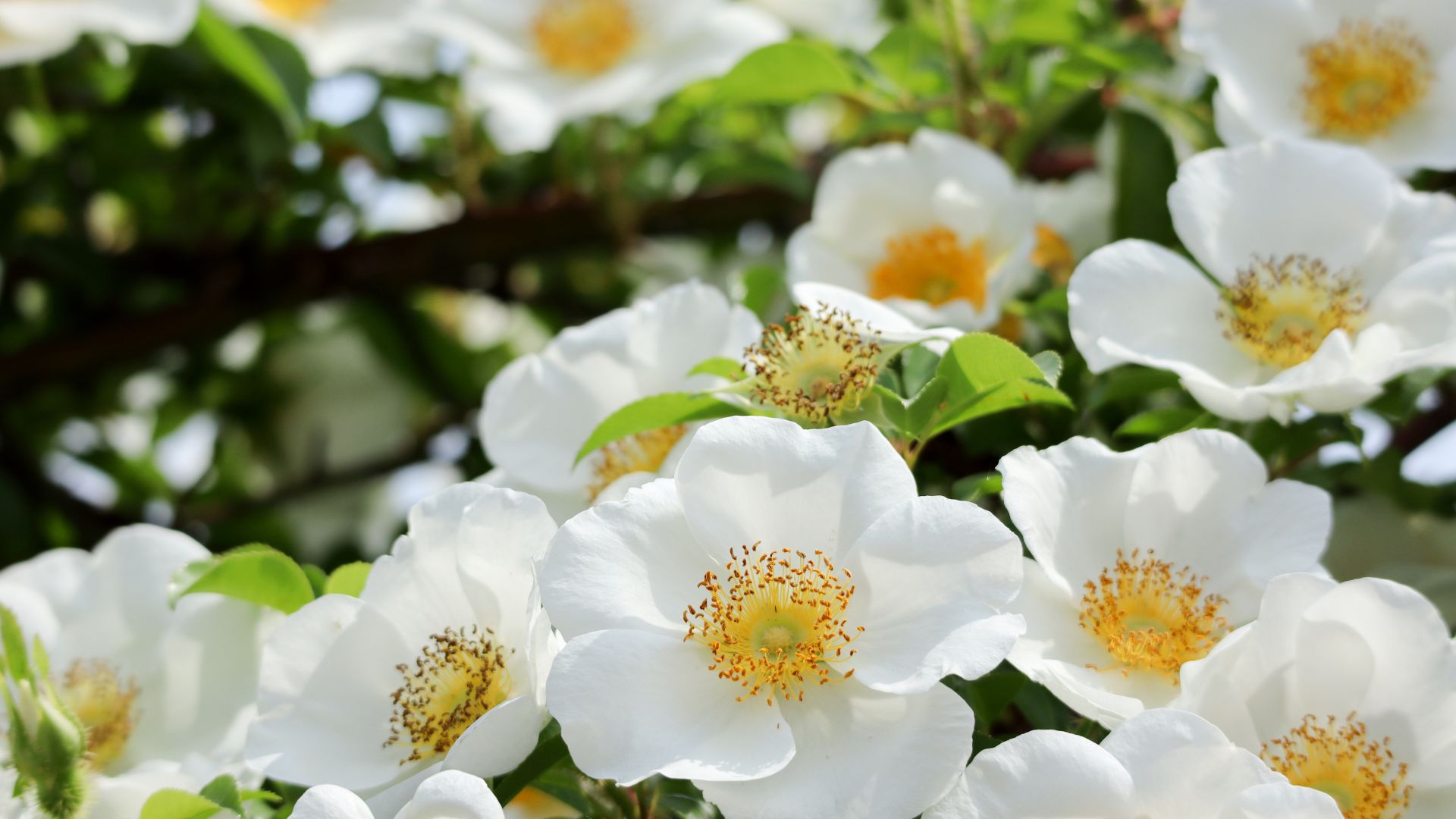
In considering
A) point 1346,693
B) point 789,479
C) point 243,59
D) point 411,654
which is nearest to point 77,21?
point 243,59

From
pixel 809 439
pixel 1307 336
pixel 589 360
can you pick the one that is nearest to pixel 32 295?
pixel 589 360

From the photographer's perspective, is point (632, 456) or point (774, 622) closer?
point (774, 622)

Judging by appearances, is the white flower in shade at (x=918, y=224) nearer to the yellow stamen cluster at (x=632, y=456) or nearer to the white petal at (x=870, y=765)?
the yellow stamen cluster at (x=632, y=456)

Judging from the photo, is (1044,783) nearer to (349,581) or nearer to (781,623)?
(781,623)

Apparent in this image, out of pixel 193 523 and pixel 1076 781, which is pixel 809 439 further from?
pixel 193 523

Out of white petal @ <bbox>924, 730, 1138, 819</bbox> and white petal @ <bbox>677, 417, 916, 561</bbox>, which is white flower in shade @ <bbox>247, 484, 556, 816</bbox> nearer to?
white petal @ <bbox>677, 417, 916, 561</bbox>
